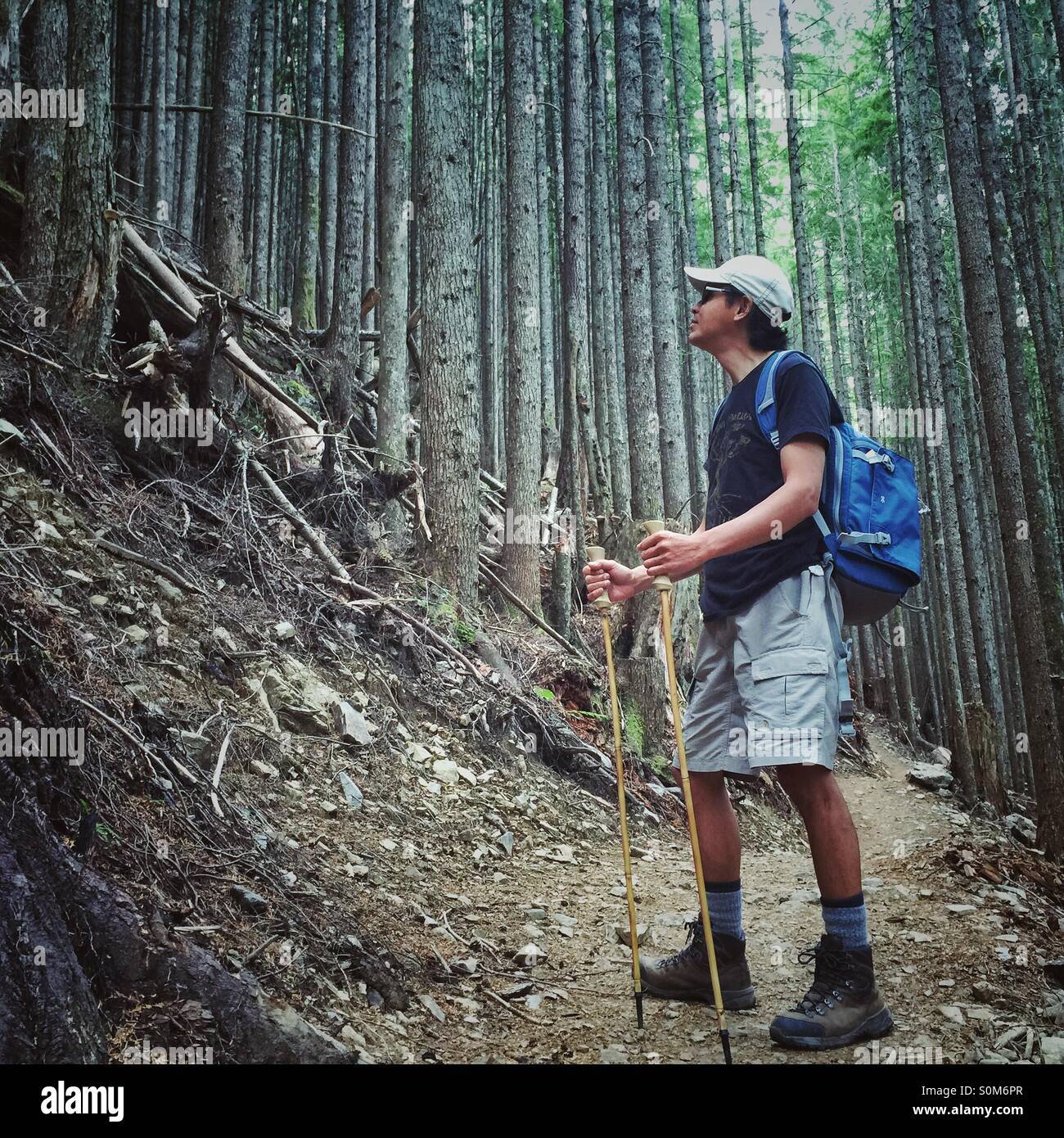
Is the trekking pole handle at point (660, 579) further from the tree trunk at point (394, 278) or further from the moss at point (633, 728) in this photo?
the moss at point (633, 728)

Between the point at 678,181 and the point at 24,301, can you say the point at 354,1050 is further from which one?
the point at 678,181

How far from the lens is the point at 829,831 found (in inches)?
95.6

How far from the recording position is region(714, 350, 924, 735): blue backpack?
2.57 meters

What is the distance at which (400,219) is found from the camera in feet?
28.1

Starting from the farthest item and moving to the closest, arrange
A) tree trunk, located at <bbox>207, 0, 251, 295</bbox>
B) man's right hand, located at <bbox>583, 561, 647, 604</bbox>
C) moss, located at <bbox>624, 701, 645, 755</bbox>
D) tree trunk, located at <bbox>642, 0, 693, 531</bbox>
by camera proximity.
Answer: tree trunk, located at <bbox>642, 0, 693, 531</bbox>
tree trunk, located at <bbox>207, 0, 251, 295</bbox>
moss, located at <bbox>624, 701, 645, 755</bbox>
man's right hand, located at <bbox>583, 561, 647, 604</bbox>

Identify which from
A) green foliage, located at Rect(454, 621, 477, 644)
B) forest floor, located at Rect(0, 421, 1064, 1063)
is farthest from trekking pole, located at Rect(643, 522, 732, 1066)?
green foliage, located at Rect(454, 621, 477, 644)

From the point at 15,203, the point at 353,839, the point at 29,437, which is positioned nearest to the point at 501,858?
the point at 353,839

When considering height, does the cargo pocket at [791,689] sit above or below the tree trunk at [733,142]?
below

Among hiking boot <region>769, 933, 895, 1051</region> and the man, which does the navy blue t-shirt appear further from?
hiking boot <region>769, 933, 895, 1051</region>

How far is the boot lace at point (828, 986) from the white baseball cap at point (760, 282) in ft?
6.73

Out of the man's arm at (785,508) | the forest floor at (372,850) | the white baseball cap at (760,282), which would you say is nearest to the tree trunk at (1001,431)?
the forest floor at (372,850)

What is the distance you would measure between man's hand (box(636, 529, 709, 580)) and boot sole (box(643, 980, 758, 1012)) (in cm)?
137

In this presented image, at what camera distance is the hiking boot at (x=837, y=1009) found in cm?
232

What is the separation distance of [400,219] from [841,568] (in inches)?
292
